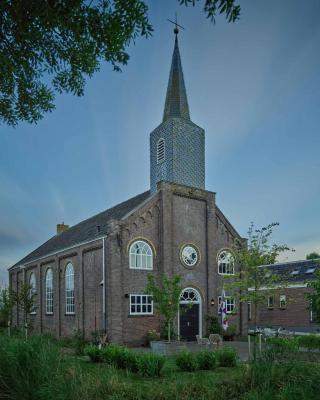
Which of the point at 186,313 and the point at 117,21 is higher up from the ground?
the point at 117,21

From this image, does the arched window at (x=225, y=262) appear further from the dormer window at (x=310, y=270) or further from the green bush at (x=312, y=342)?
the dormer window at (x=310, y=270)

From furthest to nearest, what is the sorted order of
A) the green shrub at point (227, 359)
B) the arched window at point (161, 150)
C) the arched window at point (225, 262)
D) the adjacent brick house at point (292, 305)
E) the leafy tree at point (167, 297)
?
the adjacent brick house at point (292, 305), the arched window at point (225, 262), the arched window at point (161, 150), the leafy tree at point (167, 297), the green shrub at point (227, 359)

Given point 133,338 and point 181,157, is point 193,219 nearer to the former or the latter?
point 181,157

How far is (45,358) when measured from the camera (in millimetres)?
7484

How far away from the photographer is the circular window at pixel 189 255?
92.9 feet

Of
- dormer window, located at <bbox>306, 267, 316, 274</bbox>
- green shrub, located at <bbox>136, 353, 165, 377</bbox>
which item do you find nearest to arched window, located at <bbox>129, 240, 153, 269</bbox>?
green shrub, located at <bbox>136, 353, 165, 377</bbox>

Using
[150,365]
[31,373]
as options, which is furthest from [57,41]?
[150,365]

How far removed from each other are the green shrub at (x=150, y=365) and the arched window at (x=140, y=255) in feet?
43.2

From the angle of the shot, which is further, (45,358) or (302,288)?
(302,288)

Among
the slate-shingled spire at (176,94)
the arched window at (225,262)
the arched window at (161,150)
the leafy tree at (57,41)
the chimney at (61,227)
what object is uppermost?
the slate-shingled spire at (176,94)

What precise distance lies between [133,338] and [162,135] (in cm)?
1369

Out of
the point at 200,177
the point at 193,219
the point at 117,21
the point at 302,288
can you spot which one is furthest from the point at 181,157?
the point at 117,21

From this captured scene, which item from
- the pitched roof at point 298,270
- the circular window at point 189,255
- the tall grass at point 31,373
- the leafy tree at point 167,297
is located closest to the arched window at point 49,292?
the circular window at point 189,255

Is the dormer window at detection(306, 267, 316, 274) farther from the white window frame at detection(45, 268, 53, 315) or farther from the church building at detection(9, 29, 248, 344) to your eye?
the white window frame at detection(45, 268, 53, 315)
